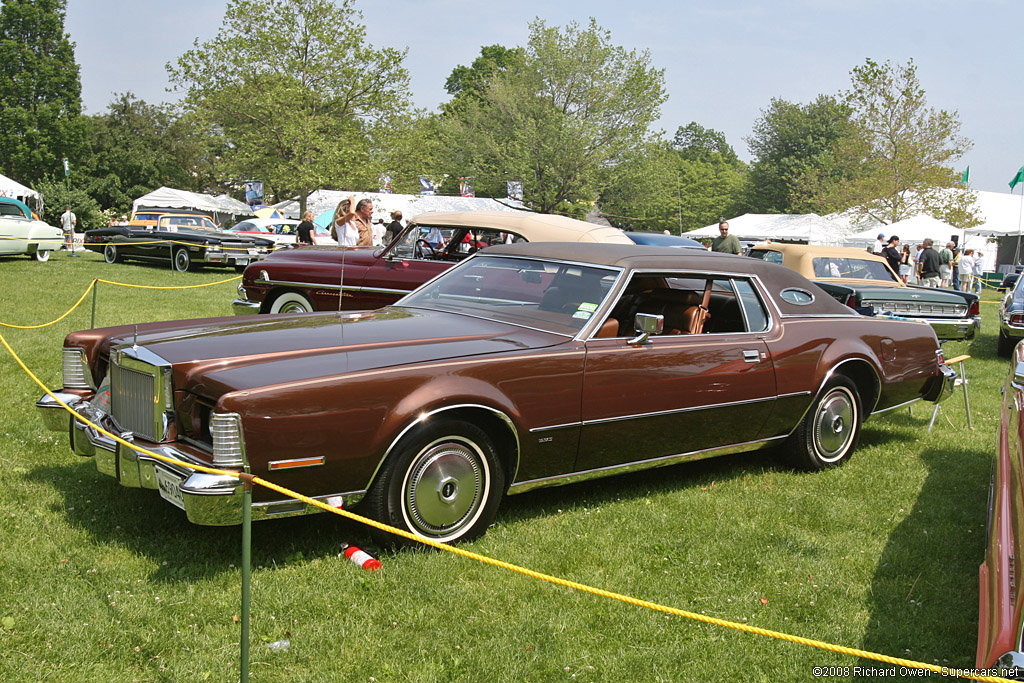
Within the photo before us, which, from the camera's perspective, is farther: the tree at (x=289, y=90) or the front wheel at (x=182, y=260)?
the tree at (x=289, y=90)

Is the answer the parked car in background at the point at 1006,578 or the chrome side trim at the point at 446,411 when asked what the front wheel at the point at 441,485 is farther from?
the parked car in background at the point at 1006,578

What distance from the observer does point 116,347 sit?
4.26 metres

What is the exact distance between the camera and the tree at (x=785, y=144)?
73062 mm

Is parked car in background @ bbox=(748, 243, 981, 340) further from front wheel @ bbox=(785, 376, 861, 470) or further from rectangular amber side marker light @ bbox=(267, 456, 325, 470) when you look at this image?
rectangular amber side marker light @ bbox=(267, 456, 325, 470)

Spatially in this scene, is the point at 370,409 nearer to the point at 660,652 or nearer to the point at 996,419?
the point at 660,652

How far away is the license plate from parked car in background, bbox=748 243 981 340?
27.3 ft

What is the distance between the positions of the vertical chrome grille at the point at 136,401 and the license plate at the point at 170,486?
24 cm

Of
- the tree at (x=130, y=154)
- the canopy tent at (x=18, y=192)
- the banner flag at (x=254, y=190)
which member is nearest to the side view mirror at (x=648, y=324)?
the canopy tent at (x=18, y=192)

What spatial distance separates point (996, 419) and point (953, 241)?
744 inches

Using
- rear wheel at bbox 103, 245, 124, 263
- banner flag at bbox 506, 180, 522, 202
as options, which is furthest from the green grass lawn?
banner flag at bbox 506, 180, 522, 202

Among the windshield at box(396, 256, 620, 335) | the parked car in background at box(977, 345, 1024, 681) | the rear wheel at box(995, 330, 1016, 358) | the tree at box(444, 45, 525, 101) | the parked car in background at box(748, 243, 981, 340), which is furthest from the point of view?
the tree at box(444, 45, 525, 101)

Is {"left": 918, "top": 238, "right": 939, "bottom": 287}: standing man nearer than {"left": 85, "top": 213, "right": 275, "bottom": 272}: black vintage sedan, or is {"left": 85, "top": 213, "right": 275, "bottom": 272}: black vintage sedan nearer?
{"left": 918, "top": 238, "right": 939, "bottom": 287}: standing man

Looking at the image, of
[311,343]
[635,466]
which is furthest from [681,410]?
[311,343]

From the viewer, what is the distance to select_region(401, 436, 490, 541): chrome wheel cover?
3.95 meters
